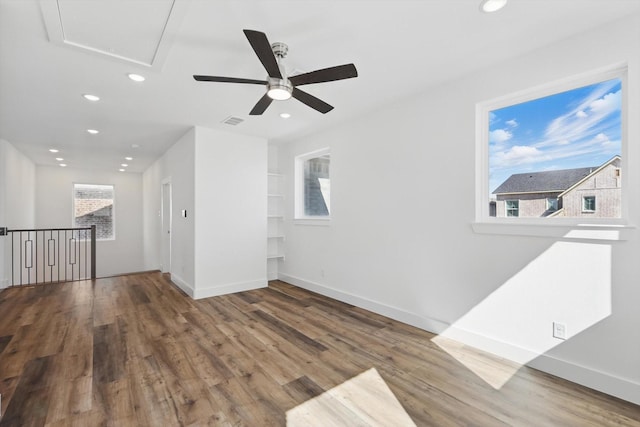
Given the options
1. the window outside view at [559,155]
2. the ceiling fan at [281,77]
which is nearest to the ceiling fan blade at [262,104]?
the ceiling fan at [281,77]

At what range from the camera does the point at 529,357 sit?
2361 millimetres

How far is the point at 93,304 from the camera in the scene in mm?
4051

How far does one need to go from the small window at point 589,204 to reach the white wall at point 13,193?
7.77 metres

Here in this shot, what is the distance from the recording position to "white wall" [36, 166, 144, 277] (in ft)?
25.0

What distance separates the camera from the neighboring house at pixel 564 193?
210cm

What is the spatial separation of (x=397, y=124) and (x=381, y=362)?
8.20 feet

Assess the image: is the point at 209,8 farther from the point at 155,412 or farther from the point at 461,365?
the point at 461,365

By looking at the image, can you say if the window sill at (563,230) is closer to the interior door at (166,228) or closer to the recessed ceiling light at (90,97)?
the recessed ceiling light at (90,97)

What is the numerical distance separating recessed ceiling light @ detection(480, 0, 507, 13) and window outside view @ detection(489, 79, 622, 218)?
0.98m

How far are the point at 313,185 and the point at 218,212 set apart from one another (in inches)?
63.3

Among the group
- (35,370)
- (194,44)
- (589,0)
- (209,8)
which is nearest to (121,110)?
(194,44)

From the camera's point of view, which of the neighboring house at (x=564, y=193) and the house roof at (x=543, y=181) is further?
the house roof at (x=543, y=181)

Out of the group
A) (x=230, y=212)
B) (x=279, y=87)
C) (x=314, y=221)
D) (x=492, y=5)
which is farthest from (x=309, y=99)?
(x=230, y=212)

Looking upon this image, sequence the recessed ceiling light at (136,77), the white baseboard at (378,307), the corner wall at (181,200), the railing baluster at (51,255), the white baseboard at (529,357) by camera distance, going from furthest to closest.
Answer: the railing baluster at (51,255) → the corner wall at (181,200) → the white baseboard at (378,307) → the recessed ceiling light at (136,77) → the white baseboard at (529,357)
